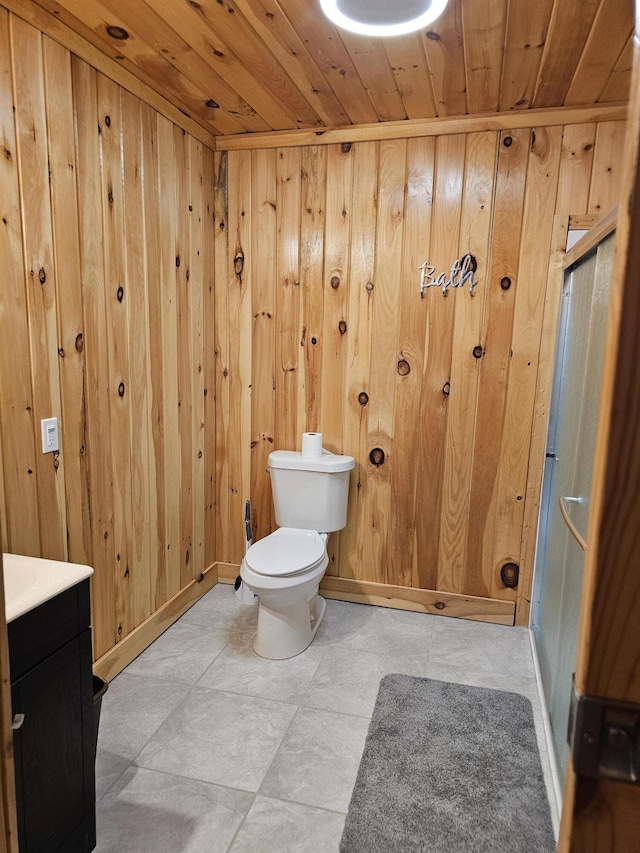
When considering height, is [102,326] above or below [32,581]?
above

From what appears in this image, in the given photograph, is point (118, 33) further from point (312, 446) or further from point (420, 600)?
point (420, 600)

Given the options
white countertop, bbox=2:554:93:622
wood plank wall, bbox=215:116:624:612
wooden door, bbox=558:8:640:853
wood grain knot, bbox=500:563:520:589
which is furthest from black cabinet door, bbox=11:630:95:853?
wood grain knot, bbox=500:563:520:589

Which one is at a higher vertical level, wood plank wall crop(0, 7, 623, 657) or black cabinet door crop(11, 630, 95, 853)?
wood plank wall crop(0, 7, 623, 657)

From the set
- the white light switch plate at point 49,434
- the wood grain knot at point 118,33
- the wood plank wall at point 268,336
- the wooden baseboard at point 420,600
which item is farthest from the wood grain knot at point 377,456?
the wood grain knot at point 118,33

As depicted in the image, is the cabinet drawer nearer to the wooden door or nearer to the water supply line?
the wooden door

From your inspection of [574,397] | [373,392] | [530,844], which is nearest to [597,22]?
[574,397]

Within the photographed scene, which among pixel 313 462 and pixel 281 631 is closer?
pixel 281 631

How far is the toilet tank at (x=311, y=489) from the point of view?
9.08ft

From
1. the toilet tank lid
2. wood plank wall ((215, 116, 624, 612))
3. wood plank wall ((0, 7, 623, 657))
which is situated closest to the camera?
wood plank wall ((0, 7, 623, 657))

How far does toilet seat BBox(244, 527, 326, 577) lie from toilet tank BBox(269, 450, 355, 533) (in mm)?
74

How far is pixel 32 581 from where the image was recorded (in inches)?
54.1

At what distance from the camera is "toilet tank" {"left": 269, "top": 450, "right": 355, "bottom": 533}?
9.08ft

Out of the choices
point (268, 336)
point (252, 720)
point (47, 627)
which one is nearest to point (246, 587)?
point (252, 720)

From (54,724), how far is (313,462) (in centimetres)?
166
